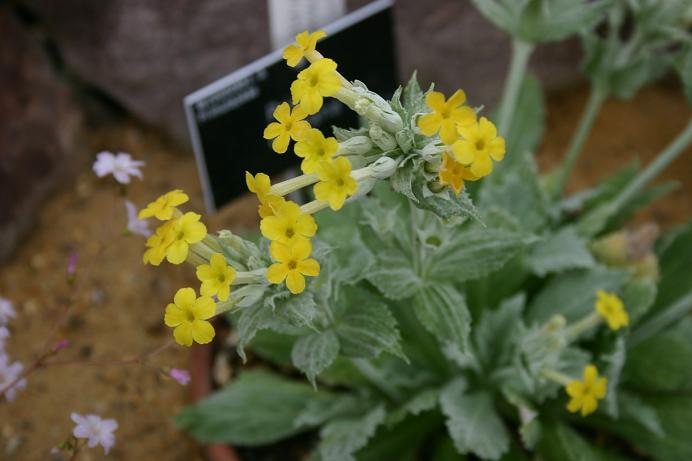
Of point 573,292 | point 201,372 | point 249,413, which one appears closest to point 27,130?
point 201,372

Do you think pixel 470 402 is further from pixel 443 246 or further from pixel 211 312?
pixel 211 312

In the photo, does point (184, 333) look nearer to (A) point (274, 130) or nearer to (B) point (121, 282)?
(A) point (274, 130)

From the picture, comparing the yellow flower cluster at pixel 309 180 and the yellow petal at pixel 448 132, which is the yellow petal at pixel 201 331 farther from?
the yellow petal at pixel 448 132

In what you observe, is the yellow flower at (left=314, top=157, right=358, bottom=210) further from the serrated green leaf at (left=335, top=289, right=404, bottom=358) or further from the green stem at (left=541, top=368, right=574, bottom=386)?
the green stem at (left=541, top=368, right=574, bottom=386)

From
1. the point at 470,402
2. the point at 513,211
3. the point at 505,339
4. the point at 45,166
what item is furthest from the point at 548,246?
the point at 45,166

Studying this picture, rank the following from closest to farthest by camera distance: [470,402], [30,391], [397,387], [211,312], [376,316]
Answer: [211,312] < [376,316] < [470,402] < [397,387] < [30,391]

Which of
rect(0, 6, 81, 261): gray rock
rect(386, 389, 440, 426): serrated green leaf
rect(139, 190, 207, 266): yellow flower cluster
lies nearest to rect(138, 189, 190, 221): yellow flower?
rect(139, 190, 207, 266): yellow flower cluster
